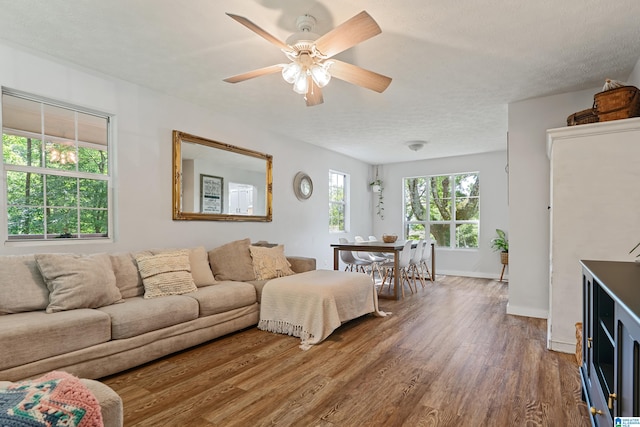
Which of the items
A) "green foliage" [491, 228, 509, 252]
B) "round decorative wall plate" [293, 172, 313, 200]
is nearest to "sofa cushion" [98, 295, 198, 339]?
"round decorative wall plate" [293, 172, 313, 200]

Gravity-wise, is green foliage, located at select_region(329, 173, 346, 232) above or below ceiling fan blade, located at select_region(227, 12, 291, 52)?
below

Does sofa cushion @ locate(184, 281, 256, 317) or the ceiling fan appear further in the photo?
sofa cushion @ locate(184, 281, 256, 317)

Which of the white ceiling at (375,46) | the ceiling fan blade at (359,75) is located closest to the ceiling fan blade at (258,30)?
the white ceiling at (375,46)

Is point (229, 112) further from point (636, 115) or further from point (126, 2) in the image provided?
point (636, 115)

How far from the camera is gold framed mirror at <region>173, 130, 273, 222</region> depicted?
396 centimetres

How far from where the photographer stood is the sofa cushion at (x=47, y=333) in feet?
6.63

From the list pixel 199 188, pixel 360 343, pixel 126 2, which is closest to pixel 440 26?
pixel 126 2

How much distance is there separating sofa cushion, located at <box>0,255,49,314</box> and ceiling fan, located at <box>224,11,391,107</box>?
81.1 inches

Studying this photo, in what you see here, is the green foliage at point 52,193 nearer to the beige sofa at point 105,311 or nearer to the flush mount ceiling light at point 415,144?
the beige sofa at point 105,311

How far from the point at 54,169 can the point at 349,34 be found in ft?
9.42

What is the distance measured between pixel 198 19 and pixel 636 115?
343cm

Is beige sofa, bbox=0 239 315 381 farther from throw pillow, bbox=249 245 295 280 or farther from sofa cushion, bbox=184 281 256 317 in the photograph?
throw pillow, bbox=249 245 295 280

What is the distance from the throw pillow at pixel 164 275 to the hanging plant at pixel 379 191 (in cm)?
543

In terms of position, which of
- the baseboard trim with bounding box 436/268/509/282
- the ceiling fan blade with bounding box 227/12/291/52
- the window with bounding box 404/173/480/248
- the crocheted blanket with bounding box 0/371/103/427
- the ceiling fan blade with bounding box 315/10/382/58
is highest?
the ceiling fan blade with bounding box 227/12/291/52
